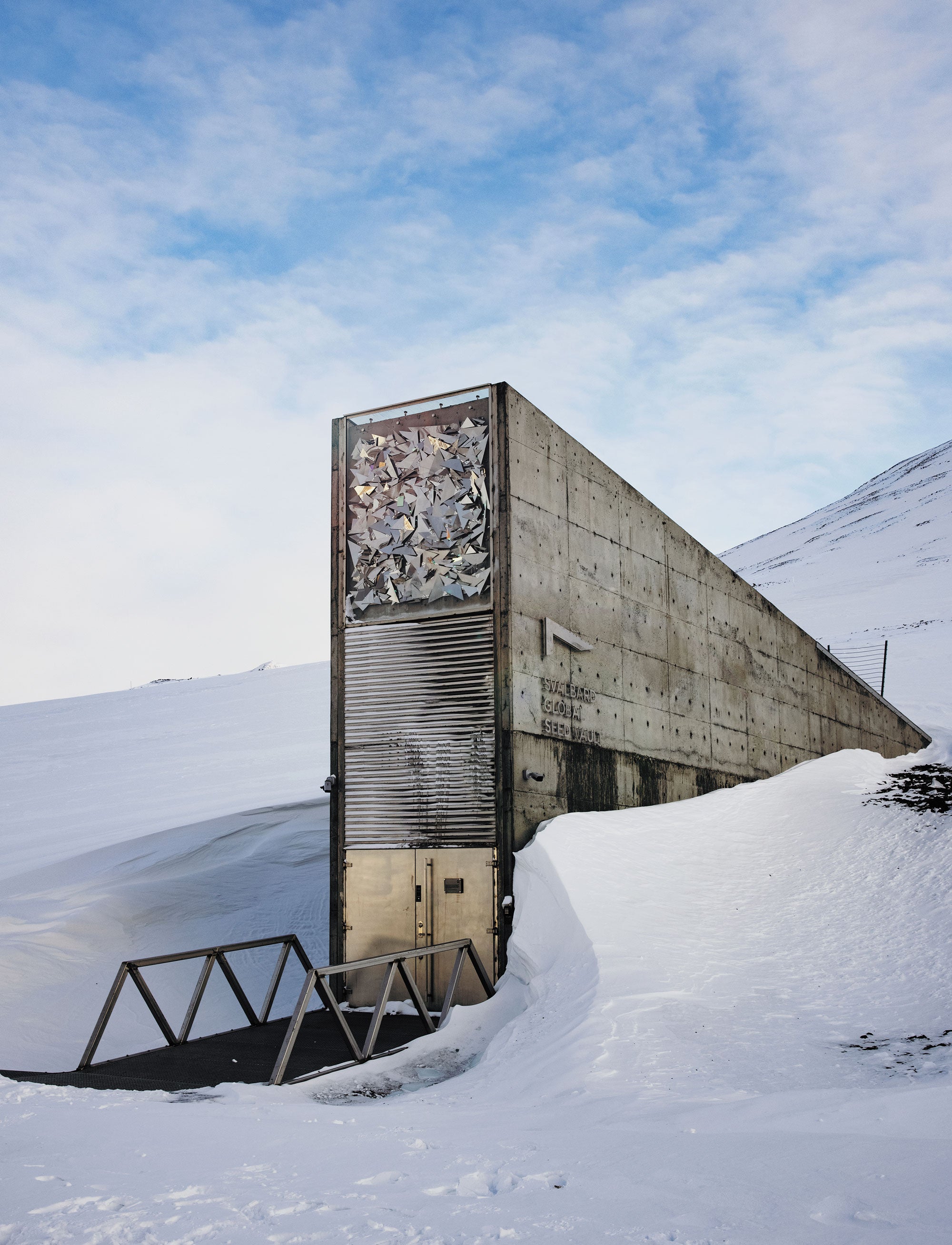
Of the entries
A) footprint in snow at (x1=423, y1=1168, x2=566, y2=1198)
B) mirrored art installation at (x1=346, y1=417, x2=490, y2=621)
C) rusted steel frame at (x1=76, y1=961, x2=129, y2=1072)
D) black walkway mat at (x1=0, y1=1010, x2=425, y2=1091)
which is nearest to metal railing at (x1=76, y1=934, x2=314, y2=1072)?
rusted steel frame at (x1=76, y1=961, x2=129, y2=1072)

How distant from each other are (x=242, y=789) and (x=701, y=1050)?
18.4 m

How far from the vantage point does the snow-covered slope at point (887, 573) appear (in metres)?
33.4

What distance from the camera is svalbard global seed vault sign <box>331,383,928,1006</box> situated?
1054 cm

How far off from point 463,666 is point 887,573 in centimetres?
5112

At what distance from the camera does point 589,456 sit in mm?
12789

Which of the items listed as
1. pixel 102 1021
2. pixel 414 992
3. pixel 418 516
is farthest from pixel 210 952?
pixel 418 516

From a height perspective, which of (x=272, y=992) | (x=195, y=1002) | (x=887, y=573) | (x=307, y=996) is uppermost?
(x=887, y=573)

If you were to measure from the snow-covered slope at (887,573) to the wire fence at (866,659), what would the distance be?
1.13 feet

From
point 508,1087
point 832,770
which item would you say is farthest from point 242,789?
point 508,1087

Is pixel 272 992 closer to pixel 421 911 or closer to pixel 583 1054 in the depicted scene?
pixel 421 911

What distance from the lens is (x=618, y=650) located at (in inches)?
508

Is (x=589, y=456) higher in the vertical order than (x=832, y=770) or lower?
higher

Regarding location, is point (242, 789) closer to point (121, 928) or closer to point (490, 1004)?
point (121, 928)

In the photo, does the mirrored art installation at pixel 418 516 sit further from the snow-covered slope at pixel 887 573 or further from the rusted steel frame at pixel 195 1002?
the snow-covered slope at pixel 887 573
